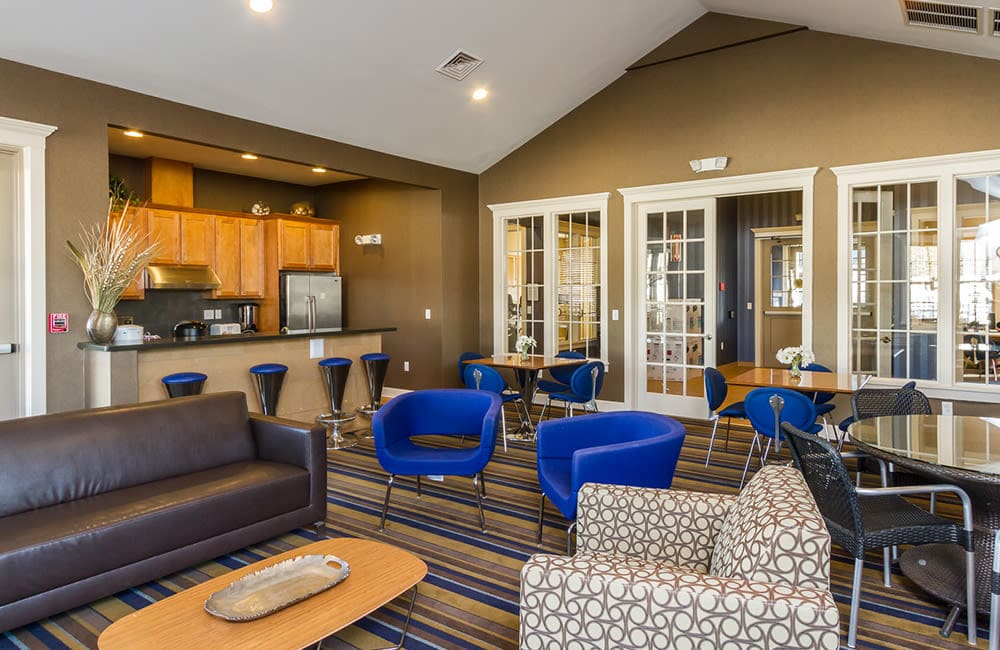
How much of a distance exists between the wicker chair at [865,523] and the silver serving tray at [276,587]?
195 centimetres

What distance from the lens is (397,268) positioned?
8516 millimetres

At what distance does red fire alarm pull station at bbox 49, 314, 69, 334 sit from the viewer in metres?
4.60

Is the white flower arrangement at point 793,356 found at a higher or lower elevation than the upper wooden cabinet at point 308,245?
lower

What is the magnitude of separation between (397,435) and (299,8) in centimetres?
324

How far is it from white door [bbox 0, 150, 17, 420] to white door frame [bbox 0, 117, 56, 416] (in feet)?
0.19

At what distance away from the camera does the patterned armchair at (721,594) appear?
1.58 m

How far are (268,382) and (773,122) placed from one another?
5.52 meters

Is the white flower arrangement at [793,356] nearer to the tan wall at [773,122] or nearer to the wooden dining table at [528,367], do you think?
the tan wall at [773,122]

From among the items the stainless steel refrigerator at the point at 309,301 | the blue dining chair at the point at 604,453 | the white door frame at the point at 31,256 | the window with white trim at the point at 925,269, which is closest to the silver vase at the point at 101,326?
the white door frame at the point at 31,256

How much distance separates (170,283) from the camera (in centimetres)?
748

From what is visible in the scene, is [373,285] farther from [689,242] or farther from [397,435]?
[397,435]

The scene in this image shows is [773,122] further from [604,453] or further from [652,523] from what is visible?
[652,523]

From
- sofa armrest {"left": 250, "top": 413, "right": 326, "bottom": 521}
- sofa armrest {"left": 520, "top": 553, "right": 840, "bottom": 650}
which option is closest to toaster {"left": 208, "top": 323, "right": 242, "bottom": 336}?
sofa armrest {"left": 250, "top": 413, "right": 326, "bottom": 521}

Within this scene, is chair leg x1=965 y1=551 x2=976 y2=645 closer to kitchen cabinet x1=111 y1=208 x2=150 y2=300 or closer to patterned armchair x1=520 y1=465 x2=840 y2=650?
patterned armchair x1=520 y1=465 x2=840 y2=650
